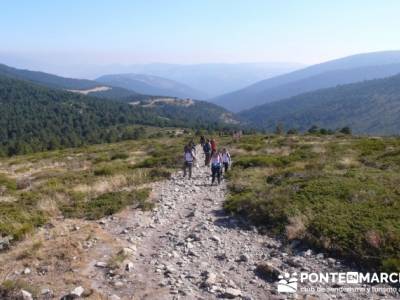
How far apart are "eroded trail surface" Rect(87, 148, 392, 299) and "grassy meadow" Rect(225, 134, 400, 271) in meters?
0.60

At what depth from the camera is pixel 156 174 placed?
20.8 meters

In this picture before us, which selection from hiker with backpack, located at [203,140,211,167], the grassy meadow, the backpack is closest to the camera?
the grassy meadow

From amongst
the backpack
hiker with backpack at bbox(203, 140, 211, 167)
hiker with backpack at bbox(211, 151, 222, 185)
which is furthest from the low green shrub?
hiker with backpack at bbox(203, 140, 211, 167)

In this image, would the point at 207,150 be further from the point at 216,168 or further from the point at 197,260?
the point at 197,260

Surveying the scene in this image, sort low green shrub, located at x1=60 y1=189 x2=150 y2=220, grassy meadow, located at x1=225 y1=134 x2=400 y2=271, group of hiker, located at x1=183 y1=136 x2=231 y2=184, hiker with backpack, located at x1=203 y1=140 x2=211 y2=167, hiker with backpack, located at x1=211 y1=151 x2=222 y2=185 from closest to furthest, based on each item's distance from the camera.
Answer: grassy meadow, located at x1=225 y1=134 x2=400 y2=271 → low green shrub, located at x1=60 y1=189 x2=150 y2=220 → hiker with backpack, located at x1=211 y1=151 x2=222 y2=185 → group of hiker, located at x1=183 y1=136 x2=231 y2=184 → hiker with backpack, located at x1=203 y1=140 x2=211 y2=167

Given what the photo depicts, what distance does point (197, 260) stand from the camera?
10.1m

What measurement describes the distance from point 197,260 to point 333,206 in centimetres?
479

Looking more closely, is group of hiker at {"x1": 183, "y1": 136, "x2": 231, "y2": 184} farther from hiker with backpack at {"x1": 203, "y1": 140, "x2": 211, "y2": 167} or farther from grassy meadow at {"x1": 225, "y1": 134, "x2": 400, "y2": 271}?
grassy meadow at {"x1": 225, "y1": 134, "x2": 400, "y2": 271}

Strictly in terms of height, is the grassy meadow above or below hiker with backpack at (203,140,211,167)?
above

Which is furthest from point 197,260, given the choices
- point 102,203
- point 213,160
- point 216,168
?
point 213,160

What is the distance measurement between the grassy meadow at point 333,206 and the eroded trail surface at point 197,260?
597 mm

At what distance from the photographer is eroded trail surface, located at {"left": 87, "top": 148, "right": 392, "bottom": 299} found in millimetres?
8570

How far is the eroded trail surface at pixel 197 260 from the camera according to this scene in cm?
857

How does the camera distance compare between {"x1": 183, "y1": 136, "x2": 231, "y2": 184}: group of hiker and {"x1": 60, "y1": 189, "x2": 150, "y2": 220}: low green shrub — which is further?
{"x1": 183, "y1": 136, "x2": 231, "y2": 184}: group of hiker
